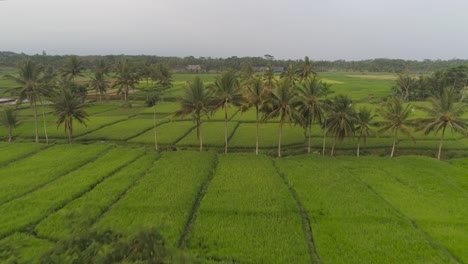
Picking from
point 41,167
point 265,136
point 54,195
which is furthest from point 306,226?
point 41,167

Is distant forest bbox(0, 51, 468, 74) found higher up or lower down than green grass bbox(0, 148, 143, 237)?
higher up

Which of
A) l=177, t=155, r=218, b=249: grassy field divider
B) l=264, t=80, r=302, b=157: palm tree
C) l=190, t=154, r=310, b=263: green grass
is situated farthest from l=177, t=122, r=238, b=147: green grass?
l=190, t=154, r=310, b=263: green grass

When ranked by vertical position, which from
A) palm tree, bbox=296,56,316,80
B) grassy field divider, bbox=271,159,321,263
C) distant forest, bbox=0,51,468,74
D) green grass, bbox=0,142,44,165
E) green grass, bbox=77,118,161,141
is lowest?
grassy field divider, bbox=271,159,321,263

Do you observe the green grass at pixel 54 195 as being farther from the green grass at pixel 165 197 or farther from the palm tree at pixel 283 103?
the palm tree at pixel 283 103

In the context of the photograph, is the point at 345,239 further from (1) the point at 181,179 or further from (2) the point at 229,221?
(1) the point at 181,179

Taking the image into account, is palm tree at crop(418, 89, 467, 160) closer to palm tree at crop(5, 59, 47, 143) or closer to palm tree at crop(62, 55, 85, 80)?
palm tree at crop(5, 59, 47, 143)

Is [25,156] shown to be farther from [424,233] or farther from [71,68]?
[71,68]

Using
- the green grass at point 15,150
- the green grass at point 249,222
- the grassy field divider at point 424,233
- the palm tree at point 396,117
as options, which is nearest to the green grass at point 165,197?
the green grass at point 249,222
